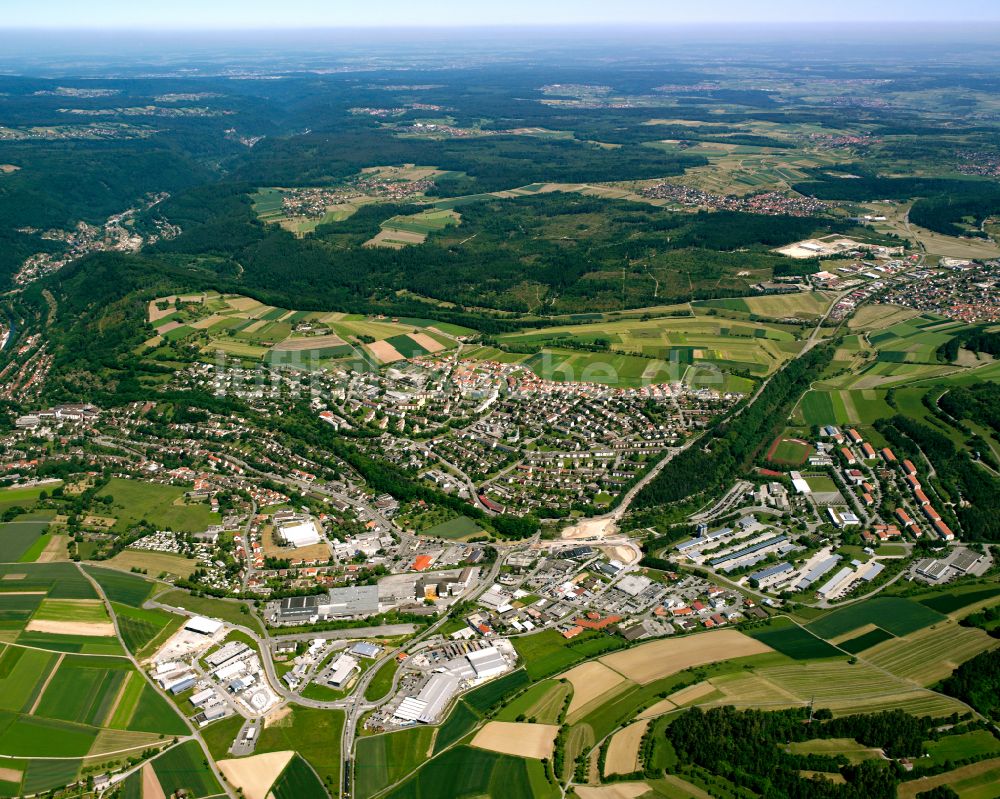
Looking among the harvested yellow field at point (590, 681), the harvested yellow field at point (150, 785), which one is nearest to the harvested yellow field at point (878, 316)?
the harvested yellow field at point (590, 681)

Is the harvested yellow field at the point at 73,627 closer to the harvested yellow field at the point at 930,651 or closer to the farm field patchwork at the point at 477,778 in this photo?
the farm field patchwork at the point at 477,778

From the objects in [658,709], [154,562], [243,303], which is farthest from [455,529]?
[243,303]

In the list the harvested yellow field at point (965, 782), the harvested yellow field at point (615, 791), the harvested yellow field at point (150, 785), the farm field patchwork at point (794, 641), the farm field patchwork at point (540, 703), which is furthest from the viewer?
the farm field patchwork at point (794, 641)

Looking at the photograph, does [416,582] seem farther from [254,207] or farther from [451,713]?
[254,207]

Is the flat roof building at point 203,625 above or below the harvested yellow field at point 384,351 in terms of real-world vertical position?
below

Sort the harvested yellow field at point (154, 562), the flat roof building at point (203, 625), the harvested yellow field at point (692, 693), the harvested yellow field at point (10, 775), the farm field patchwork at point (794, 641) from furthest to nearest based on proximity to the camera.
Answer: the harvested yellow field at point (154, 562) < the flat roof building at point (203, 625) < the farm field patchwork at point (794, 641) < the harvested yellow field at point (692, 693) < the harvested yellow field at point (10, 775)

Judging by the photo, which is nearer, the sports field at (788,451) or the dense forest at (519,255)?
the sports field at (788,451)

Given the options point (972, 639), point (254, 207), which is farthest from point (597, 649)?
point (254, 207)
